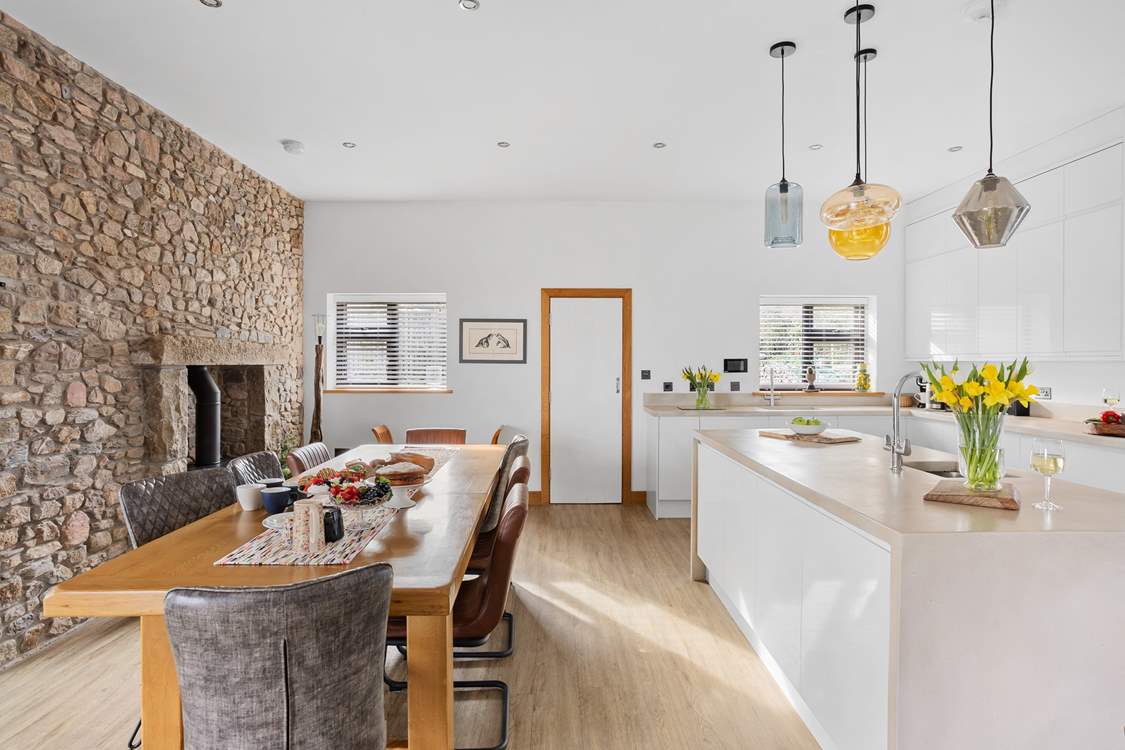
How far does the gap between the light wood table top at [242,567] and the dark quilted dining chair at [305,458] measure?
71cm

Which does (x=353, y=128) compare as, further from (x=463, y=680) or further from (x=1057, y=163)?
(x=1057, y=163)

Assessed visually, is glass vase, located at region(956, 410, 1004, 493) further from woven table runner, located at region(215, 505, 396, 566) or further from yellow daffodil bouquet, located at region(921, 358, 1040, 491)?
woven table runner, located at region(215, 505, 396, 566)

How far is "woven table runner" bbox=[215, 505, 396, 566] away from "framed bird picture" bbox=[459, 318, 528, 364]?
347 cm

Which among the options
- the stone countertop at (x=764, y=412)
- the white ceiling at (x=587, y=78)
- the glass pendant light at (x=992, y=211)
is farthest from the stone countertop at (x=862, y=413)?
the glass pendant light at (x=992, y=211)

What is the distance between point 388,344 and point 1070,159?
5249 millimetres

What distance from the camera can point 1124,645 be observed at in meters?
1.43

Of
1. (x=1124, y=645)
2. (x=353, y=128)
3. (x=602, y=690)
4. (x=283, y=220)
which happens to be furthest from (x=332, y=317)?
(x=1124, y=645)

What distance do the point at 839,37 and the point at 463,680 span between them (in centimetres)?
321

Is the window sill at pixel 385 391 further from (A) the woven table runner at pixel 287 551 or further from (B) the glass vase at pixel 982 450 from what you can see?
(B) the glass vase at pixel 982 450

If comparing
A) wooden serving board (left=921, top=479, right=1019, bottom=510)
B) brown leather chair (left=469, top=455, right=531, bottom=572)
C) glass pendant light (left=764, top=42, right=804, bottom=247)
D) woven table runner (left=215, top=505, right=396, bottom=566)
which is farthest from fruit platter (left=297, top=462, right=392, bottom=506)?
glass pendant light (left=764, top=42, right=804, bottom=247)

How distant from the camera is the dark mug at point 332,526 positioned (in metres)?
1.73

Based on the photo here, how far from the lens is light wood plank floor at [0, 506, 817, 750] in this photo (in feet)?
6.81

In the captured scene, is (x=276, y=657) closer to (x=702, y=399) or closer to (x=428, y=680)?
(x=428, y=680)

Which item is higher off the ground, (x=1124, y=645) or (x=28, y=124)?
(x=28, y=124)
